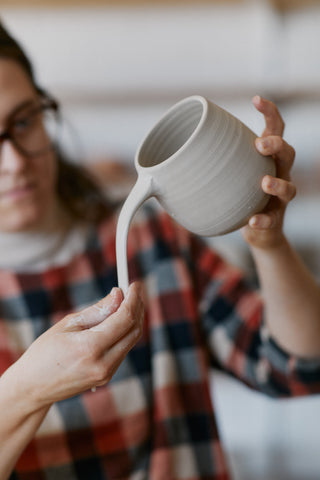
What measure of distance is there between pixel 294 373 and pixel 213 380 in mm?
1084

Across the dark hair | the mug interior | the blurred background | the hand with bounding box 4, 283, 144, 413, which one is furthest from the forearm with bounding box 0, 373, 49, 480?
Answer: the blurred background

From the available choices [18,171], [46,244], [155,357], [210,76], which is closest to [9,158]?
[18,171]

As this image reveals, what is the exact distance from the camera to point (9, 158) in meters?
0.75

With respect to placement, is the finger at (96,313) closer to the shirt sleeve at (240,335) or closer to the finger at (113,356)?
the finger at (113,356)

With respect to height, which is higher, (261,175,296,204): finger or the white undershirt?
(261,175,296,204): finger

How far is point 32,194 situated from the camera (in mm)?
780

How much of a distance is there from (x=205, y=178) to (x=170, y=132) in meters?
0.09

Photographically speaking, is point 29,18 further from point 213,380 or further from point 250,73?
point 213,380

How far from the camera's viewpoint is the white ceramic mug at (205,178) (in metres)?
0.46

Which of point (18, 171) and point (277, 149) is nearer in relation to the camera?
point (277, 149)

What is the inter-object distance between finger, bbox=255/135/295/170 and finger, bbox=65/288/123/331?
19 cm

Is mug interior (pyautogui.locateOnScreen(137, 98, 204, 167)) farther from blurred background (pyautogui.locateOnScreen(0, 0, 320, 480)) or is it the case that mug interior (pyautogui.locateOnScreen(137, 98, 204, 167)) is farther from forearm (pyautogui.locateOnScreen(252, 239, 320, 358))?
blurred background (pyautogui.locateOnScreen(0, 0, 320, 480))

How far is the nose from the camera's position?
749mm

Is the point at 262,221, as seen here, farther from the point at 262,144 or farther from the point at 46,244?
the point at 46,244
